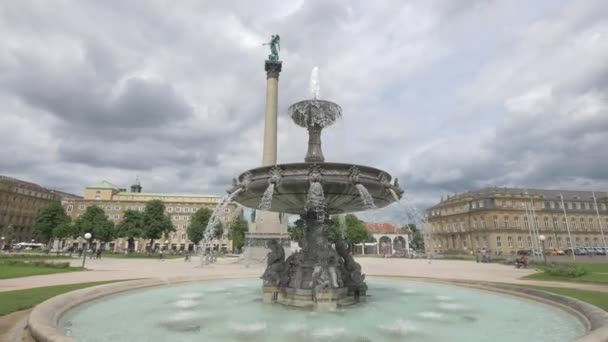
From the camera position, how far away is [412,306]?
9359 mm

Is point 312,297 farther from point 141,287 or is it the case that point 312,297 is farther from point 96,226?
point 96,226

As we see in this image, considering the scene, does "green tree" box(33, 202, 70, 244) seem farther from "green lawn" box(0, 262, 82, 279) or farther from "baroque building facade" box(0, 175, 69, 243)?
"green lawn" box(0, 262, 82, 279)

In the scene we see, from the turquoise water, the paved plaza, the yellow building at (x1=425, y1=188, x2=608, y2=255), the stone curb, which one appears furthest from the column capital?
the yellow building at (x1=425, y1=188, x2=608, y2=255)

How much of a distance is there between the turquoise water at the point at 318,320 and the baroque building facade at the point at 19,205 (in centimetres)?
11248

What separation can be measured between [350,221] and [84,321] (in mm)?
80993

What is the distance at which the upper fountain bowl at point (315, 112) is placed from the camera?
11789mm

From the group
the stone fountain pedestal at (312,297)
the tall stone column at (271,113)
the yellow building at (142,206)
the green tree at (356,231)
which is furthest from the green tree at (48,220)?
the stone fountain pedestal at (312,297)

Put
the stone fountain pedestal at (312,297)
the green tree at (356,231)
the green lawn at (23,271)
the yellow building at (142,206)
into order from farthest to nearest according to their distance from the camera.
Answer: the yellow building at (142,206), the green tree at (356,231), the green lawn at (23,271), the stone fountain pedestal at (312,297)

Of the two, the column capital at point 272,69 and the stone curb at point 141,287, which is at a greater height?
the column capital at point 272,69

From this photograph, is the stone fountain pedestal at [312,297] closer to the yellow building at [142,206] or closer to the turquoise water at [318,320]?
the turquoise water at [318,320]

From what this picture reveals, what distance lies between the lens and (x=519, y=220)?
292ft

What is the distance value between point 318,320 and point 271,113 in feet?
134

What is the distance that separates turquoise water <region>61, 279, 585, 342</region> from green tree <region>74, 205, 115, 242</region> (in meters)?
69.8

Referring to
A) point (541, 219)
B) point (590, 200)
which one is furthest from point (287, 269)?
point (590, 200)
